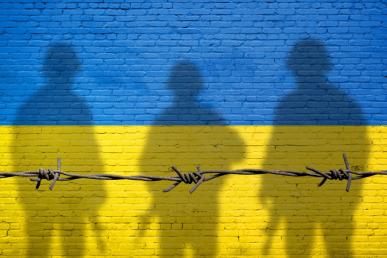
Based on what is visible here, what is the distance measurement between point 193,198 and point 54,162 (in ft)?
5.84

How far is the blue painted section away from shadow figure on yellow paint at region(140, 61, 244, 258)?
4cm

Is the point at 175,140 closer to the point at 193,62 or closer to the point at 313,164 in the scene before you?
the point at 193,62

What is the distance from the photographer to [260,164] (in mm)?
4453

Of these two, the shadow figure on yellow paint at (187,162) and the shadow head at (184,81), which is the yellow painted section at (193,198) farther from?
the shadow head at (184,81)

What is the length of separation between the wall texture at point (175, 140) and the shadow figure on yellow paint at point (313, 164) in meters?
0.01

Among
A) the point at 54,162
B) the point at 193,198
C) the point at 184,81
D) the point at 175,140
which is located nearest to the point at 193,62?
the point at 184,81

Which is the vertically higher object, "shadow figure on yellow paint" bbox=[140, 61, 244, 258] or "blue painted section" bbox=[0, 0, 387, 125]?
"blue painted section" bbox=[0, 0, 387, 125]

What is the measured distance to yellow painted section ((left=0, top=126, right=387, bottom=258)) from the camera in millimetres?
4438

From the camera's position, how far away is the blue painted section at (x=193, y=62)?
4445 millimetres

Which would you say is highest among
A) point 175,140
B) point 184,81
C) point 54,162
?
point 184,81

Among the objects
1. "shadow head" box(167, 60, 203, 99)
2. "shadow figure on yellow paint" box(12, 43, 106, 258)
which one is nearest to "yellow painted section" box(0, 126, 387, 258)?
"shadow figure on yellow paint" box(12, 43, 106, 258)

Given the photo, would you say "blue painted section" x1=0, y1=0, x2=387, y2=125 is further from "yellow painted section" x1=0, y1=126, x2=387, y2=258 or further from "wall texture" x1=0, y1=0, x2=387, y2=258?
"yellow painted section" x1=0, y1=126, x2=387, y2=258

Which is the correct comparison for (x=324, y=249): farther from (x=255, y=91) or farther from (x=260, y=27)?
(x=260, y=27)

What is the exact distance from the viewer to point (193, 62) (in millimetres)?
4492
